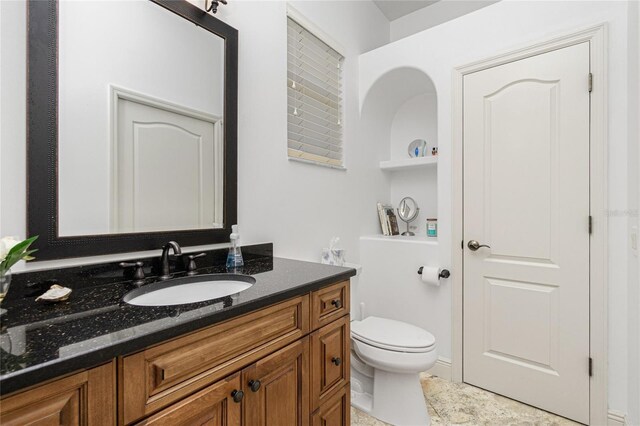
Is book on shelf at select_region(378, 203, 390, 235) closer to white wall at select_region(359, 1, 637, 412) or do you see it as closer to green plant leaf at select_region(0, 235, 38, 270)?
white wall at select_region(359, 1, 637, 412)

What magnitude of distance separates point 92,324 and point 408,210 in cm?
242

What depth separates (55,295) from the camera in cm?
85

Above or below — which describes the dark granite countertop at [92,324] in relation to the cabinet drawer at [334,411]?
above

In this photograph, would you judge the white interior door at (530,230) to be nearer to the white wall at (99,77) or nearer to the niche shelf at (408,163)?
the niche shelf at (408,163)

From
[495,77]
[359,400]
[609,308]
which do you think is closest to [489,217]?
[609,308]

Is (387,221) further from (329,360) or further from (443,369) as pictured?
(329,360)

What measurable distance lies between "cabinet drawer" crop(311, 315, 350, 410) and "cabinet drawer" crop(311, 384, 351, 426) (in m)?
0.03

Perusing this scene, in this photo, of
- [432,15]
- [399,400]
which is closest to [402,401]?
[399,400]

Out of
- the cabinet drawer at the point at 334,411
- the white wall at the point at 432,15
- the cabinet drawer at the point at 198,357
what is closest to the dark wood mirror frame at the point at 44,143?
the cabinet drawer at the point at 198,357

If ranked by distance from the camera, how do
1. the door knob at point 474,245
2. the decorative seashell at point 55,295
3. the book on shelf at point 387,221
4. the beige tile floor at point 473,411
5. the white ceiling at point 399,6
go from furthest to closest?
the white ceiling at point 399,6 → the book on shelf at point 387,221 → the door knob at point 474,245 → the beige tile floor at point 473,411 → the decorative seashell at point 55,295

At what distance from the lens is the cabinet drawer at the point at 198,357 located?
649 millimetres

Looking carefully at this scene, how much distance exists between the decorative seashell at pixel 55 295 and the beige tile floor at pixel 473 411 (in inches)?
60.6

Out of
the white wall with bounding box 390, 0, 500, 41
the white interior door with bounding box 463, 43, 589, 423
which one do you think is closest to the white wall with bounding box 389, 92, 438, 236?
the white interior door with bounding box 463, 43, 589, 423

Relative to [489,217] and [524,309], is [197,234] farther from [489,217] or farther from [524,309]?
[524,309]
